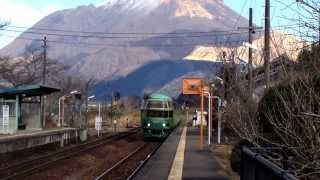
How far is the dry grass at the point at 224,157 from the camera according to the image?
24.2 meters

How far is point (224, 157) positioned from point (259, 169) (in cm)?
2435

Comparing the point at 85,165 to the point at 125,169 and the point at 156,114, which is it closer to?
the point at 125,169

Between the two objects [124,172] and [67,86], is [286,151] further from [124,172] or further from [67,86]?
[67,86]

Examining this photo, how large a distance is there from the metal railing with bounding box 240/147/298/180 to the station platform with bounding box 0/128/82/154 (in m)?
24.2

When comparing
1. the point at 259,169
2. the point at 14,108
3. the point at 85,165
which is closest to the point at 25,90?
the point at 14,108

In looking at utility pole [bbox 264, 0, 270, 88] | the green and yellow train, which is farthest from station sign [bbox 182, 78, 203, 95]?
the green and yellow train

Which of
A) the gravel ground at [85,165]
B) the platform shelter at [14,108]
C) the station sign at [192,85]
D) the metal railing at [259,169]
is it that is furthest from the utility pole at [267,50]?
the platform shelter at [14,108]

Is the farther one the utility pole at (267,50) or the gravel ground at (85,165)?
the gravel ground at (85,165)

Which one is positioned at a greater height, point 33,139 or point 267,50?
point 267,50

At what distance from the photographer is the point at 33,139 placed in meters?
42.0

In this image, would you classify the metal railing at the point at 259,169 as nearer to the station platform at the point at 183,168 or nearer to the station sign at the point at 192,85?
the station platform at the point at 183,168

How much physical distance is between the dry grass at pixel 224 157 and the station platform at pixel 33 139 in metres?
10.8

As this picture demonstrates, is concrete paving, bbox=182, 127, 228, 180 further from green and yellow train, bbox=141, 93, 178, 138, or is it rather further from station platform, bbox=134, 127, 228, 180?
green and yellow train, bbox=141, 93, 178, 138

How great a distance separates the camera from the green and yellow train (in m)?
54.2
